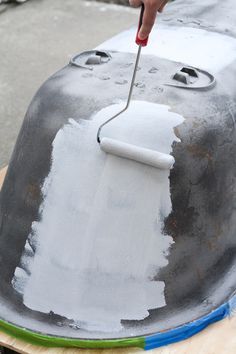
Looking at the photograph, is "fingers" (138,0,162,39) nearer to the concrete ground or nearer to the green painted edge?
the green painted edge

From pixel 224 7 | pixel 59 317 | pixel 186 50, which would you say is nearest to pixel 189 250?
pixel 59 317

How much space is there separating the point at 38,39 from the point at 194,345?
139 inches

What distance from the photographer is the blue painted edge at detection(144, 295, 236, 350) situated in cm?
173

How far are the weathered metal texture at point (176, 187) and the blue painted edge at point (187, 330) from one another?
2cm

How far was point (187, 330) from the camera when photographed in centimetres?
177

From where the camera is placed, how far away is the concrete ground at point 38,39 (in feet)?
12.8

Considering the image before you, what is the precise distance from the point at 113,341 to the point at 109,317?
0.07m

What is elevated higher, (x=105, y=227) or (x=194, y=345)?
(x=105, y=227)

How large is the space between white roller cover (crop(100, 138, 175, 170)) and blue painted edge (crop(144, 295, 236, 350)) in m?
0.48

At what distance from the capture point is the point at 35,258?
1.79 metres

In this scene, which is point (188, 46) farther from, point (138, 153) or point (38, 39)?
point (38, 39)

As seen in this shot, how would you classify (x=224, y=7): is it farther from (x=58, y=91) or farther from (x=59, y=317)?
(x=59, y=317)

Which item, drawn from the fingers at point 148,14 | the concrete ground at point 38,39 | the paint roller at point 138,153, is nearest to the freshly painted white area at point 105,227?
the paint roller at point 138,153

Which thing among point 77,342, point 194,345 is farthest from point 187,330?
point 77,342
